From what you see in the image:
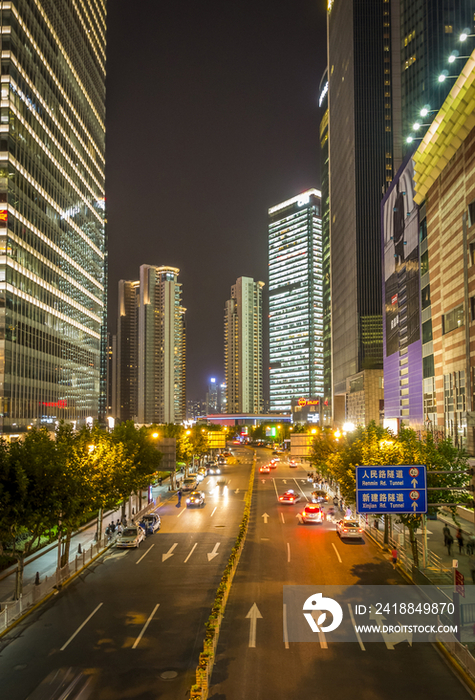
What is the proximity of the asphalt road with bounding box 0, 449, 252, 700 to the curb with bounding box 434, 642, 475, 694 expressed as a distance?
8.67 meters

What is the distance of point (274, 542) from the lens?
123 feet

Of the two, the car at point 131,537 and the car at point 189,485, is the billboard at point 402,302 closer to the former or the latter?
the car at point 189,485

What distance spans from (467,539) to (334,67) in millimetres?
166156

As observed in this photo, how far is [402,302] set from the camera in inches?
2891

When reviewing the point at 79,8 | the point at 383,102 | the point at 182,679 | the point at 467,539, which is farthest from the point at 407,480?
the point at 383,102

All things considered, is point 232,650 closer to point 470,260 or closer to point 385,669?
point 385,669

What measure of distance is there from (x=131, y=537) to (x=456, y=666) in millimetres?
24952

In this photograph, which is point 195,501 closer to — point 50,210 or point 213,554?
point 213,554

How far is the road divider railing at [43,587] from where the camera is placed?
21422 mm

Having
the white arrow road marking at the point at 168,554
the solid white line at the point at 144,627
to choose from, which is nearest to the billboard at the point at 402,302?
the white arrow road marking at the point at 168,554

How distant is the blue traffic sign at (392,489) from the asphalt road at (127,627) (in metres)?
8.88

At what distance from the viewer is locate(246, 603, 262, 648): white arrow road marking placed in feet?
63.0

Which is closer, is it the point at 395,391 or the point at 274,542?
the point at 274,542

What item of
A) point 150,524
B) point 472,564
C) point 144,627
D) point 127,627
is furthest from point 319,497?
point 127,627
